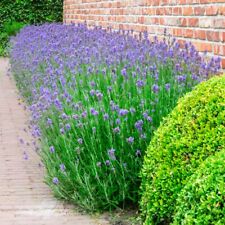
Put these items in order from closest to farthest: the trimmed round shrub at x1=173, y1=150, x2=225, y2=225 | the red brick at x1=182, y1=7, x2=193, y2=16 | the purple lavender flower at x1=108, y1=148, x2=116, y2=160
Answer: the trimmed round shrub at x1=173, y1=150, x2=225, y2=225 → the purple lavender flower at x1=108, y1=148, x2=116, y2=160 → the red brick at x1=182, y1=7, x2=193, y2=16

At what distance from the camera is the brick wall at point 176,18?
18.6ft

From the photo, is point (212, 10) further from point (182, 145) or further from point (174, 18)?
point (182, 145)

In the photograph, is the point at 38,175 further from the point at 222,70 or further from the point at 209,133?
the point at 209,133

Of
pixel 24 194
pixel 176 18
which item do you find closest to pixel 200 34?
pixel 176 18

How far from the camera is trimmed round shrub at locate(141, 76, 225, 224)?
3330 millimetres

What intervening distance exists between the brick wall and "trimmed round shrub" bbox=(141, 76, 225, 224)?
1923 millimetres

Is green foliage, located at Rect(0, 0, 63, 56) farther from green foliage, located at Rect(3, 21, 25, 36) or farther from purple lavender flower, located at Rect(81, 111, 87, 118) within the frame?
purple lavender flower, located at Rect(81, 111, 87, 118)

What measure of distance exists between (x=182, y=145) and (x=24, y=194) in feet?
7.81

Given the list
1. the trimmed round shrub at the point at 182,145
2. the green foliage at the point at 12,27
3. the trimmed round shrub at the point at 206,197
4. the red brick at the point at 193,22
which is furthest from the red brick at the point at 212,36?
the green foliage at the point at 12,27

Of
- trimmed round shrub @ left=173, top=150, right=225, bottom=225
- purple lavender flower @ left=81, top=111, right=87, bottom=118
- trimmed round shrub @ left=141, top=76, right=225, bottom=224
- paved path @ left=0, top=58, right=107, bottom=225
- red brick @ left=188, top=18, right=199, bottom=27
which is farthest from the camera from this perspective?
red brick @ left=188, top=18, right=199, bottom=27

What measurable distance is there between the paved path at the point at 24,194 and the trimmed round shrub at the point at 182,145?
110cm

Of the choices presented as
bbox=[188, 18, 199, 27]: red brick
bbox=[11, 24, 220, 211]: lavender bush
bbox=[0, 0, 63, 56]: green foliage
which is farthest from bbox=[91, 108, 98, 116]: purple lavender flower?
bbox=[0, 0, 63, 56]: green foliage

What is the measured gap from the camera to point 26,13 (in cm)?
2142

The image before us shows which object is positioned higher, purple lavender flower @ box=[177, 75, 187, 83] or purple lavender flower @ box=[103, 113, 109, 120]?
purple lavender flower @ box=[177, 75, 187, 83]
